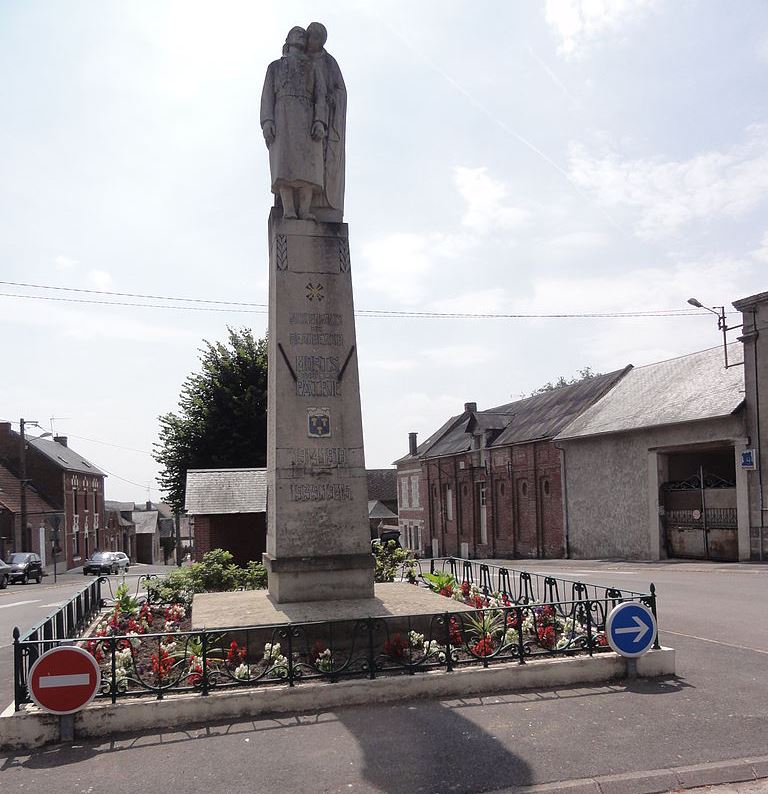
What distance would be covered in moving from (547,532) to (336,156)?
29.0 metres

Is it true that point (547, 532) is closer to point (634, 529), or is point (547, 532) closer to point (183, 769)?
point (634, 529)

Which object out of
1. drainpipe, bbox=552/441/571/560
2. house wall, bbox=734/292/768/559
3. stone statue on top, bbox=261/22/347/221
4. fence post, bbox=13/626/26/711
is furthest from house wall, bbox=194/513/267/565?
drainpipe, bbox=552/441/571/560

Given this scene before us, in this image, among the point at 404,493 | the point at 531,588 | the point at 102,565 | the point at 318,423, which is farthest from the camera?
the point at 404,493

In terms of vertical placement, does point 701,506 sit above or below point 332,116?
below

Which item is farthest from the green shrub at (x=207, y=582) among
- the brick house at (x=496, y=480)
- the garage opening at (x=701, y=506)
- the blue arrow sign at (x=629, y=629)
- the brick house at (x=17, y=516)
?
the brick house at (x=17, y=516)

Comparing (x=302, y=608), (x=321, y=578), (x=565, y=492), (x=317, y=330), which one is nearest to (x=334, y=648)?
(x=302, y=608)

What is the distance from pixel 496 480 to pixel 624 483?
40.0 ft

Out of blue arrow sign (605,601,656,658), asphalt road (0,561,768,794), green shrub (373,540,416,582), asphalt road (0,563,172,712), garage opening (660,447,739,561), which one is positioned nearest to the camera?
asphalt road (0,561,768,794)

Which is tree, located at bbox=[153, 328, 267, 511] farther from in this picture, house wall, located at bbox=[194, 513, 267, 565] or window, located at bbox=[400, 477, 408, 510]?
window, located at bbox=[400, 477, 408, 510]

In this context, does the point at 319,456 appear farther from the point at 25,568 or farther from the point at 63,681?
the point at 25,568

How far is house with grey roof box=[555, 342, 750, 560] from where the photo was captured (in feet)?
83.8

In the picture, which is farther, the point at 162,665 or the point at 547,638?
the point at 547,638

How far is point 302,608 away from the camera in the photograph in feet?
28.3

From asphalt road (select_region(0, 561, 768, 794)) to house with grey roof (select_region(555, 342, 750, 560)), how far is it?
19630 mm
